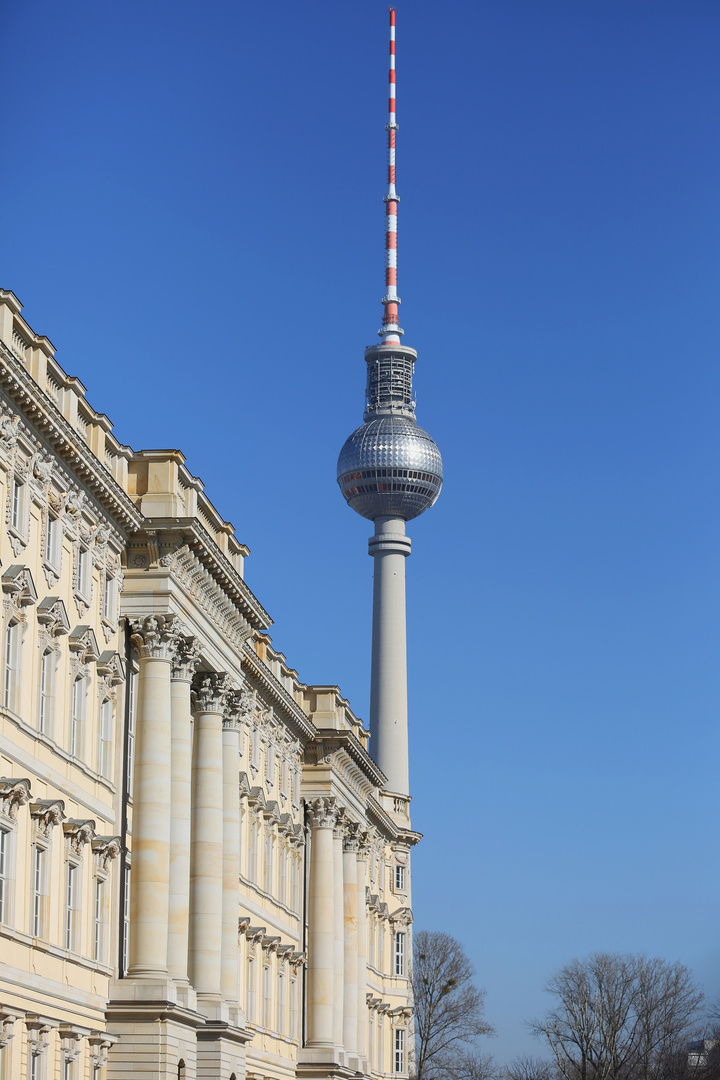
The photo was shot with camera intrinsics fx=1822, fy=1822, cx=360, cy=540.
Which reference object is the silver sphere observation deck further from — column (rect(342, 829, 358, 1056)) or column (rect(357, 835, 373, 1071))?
column (rect(342, 829, 358, 1056))

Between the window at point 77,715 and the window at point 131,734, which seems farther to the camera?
the window at point 131,734

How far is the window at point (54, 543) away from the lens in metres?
47.7

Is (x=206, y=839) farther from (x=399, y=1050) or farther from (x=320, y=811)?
(x=399, y=1050)

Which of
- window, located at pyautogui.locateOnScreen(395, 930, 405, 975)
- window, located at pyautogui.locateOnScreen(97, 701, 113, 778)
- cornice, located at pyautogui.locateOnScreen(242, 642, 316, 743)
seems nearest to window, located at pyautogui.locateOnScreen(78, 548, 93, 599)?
window, located at pyautogui.locateOnScreen(97, 701, 113, 778)

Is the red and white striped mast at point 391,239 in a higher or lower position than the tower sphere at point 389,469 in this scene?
higher

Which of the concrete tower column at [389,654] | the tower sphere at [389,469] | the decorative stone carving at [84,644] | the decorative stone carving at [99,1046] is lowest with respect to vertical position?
the decorative stone carving at [99,1046]

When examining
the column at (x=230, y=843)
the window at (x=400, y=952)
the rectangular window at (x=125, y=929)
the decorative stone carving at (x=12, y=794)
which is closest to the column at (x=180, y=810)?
the rectangular window at (x=125, y=929)

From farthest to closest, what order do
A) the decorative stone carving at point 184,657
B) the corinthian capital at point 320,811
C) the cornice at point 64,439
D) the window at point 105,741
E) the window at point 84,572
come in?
the corinthian capital at point 320,811, the decorative stone carving at point 184,657, the window at point 105,741, the window at point 84,572, the cornice at point 64,439

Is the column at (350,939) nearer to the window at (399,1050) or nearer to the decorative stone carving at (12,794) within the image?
the window at (399,1050)

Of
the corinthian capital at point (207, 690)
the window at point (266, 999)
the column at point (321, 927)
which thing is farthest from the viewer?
the column at point (321, 927)

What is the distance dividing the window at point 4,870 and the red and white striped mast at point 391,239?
151415mm

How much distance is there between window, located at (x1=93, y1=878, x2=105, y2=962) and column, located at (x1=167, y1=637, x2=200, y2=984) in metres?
3.61

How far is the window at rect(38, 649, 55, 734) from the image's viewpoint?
4697cm

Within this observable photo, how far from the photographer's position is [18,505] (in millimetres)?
45281
